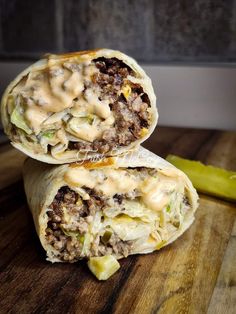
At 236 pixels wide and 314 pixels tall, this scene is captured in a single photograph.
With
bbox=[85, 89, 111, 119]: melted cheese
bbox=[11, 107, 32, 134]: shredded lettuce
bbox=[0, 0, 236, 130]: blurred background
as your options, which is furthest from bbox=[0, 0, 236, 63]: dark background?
bbox=[11, 107, 32, 134]: shredded lettuce

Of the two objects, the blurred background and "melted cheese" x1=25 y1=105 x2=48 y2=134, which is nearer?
"melted cheese" x1=25 y1=105 x2=48 y2=134

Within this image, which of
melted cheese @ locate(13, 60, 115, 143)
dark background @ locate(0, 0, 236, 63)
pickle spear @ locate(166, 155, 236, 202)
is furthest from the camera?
dark background @ locate(0, 0, 236, 63)

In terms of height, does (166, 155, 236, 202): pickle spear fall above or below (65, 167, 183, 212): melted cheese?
below

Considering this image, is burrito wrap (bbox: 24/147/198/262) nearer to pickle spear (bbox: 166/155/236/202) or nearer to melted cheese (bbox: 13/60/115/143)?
melted cheese (bbox: 13/60/115/143)

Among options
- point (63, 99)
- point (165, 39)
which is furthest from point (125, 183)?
point (165, 39)

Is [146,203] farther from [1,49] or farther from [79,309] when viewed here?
[1,49]

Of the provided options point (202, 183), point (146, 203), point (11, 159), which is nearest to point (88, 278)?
point (146, 203)

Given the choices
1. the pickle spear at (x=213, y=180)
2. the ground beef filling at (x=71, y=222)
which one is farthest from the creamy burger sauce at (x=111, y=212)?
the pickle spear at (x=213, y=180)
